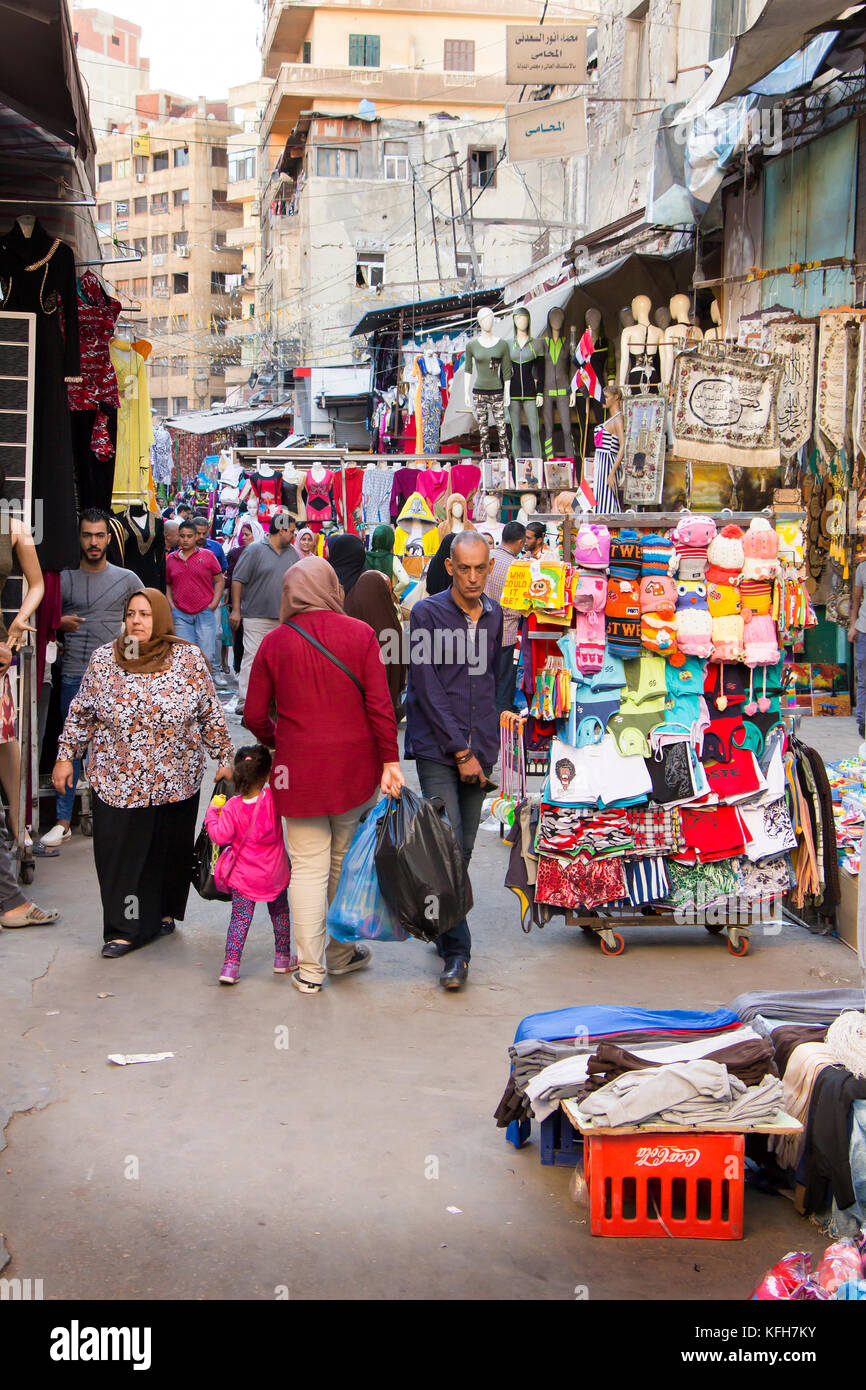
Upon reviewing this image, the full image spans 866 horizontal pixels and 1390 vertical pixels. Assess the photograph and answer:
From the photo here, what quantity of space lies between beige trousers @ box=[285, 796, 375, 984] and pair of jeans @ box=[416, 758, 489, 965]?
0.34 metres

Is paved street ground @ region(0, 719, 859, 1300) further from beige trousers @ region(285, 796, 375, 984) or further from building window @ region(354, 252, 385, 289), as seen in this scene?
building window @ region(354, 252, 385, 289)

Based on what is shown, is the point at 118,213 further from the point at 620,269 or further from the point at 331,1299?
the point at 331,1299

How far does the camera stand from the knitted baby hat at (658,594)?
570 cm

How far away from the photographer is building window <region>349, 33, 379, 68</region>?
4141 cm

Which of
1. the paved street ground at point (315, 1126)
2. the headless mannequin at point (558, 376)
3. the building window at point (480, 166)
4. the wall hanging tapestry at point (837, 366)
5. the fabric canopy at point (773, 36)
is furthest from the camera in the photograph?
the building window at point (480, 166)

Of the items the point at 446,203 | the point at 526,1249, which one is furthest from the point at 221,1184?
the point at 446,203

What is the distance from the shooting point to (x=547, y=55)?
13523mm

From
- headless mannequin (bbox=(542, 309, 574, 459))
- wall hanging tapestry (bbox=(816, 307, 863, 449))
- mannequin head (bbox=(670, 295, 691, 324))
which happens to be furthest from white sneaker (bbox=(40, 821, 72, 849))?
headless mannequin (bbox=(542, 309, 574, 459))

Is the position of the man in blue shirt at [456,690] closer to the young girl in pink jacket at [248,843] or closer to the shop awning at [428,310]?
the young girl in pink jacket at [248,843]

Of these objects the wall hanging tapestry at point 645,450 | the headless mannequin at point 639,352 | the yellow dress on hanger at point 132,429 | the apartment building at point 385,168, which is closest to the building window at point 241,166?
the apartment building at point 385,168

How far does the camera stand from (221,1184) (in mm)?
3748

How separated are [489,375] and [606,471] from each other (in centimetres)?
462

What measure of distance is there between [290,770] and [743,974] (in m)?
2.23

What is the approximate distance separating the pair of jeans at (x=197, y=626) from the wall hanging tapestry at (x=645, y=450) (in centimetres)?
440
